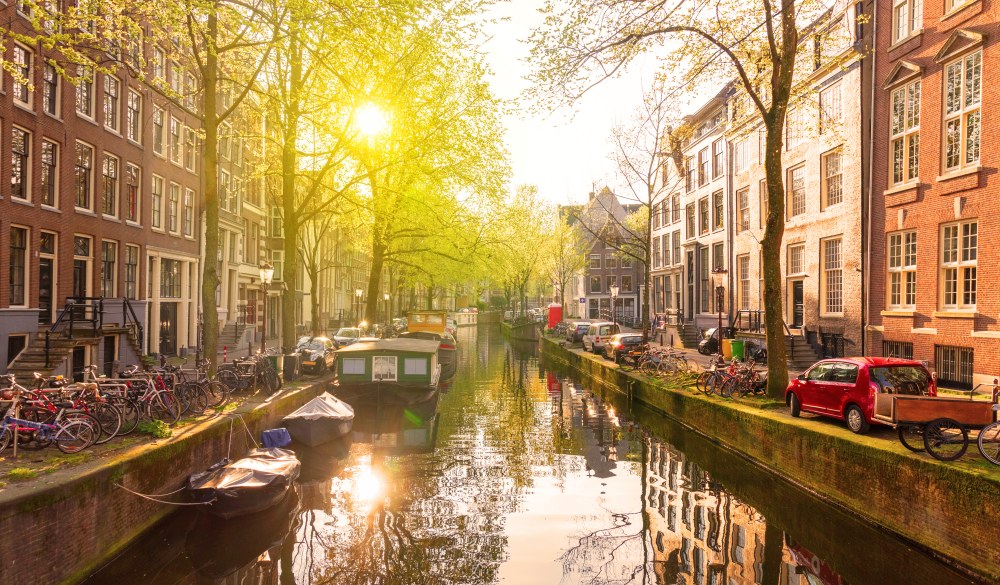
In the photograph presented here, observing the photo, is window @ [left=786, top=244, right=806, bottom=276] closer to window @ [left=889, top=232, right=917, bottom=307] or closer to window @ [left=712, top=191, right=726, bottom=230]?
window @ [left=889, top=232, right=917, bottom=307]

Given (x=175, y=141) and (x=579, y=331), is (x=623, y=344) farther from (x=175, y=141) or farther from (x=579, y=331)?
(x=175, y=141)

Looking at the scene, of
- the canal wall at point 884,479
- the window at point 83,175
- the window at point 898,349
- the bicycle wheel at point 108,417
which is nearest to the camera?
the canal wall at point 884,479

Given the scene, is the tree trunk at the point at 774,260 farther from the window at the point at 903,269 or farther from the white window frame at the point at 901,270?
the window at the point at 903,269

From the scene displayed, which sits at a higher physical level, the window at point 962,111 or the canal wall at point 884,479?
the window at point 962,111

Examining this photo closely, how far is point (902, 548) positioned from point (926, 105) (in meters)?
15.2

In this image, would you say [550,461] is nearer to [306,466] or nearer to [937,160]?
[306,466]

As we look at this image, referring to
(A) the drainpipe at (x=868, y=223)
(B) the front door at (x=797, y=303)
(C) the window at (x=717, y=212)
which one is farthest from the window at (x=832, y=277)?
(C) the window at (x=717, y=212)

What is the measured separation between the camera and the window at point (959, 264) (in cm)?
1859

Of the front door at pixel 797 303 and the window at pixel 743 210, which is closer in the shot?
the front door at pixel 797 303

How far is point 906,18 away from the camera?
21.2 m

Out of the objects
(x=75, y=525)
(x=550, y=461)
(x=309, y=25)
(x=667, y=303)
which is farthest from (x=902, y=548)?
(x=667, y=303)

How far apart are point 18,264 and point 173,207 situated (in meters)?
11.7

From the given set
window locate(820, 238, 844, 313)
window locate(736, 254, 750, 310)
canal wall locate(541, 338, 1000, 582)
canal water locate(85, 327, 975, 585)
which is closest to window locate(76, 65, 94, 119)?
canal water locate(85, 327, 975, 585)

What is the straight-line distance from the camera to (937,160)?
772 inches
